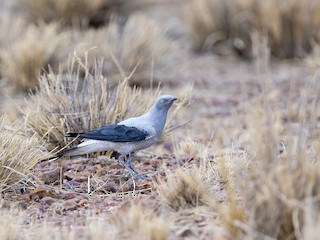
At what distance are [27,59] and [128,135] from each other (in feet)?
14.0

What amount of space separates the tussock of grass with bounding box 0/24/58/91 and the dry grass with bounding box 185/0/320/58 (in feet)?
10.3

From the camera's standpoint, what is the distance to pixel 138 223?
4.74 m

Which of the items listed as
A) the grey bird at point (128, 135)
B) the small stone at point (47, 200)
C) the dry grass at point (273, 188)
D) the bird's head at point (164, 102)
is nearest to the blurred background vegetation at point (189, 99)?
the dry grass at point (273, 188)

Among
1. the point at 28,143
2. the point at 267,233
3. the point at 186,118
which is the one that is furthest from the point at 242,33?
the point at 267,233

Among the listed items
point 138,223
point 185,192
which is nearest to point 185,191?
point 185,192

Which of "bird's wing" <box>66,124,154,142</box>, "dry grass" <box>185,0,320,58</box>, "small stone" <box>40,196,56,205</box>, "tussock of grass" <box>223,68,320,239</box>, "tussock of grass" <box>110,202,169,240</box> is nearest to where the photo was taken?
"tussock of grass" <box>223,68,320,239</box>

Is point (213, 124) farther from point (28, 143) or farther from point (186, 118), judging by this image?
point (28, 143)

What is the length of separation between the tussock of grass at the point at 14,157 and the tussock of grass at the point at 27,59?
3853mm

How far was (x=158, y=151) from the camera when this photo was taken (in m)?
7.83

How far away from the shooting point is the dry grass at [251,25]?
1222 cm

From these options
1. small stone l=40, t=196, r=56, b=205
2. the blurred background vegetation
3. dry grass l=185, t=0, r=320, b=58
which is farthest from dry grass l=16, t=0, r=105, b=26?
small stone l=40, t=196, r=56, b=205

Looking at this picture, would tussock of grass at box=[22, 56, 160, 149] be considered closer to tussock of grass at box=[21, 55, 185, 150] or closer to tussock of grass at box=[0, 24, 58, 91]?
tussock of grass at box=[21, 55, 185, 150]

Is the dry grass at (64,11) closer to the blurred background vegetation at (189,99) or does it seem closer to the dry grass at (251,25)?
the blurred background vegetation at (189,99)

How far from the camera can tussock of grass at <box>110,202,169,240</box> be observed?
15.0 ft
